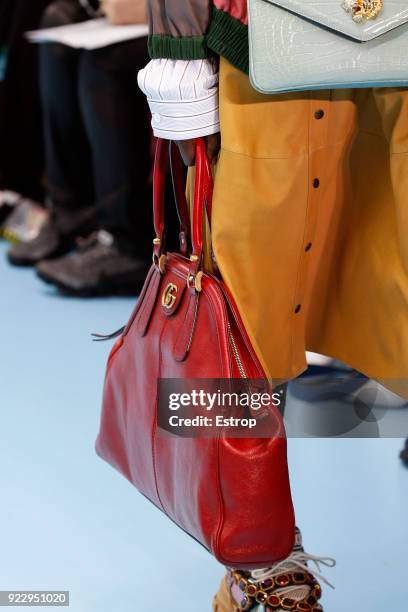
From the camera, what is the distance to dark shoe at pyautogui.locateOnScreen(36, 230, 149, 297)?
2354 millimetres

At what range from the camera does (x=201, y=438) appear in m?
0.99

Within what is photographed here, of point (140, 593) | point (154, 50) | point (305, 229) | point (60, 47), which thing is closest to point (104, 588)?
point (140, 593)

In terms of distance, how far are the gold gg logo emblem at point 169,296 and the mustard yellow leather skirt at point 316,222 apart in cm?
6

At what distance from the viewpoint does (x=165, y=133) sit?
1008 mm

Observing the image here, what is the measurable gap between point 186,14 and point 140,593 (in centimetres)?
73

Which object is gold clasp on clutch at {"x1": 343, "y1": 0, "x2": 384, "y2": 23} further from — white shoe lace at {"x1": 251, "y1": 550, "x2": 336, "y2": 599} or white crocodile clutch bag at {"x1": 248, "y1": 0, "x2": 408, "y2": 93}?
white shoe lace at {"x1": 251, "y1": 550, "x2": 336, "y2": 599}

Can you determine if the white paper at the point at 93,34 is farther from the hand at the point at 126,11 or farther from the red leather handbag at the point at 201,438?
the red leather handbag at the point at 201,438

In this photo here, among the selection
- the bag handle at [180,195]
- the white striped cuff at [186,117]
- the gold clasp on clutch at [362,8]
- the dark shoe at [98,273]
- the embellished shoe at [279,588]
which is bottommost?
the embellished shoe at [279,588]

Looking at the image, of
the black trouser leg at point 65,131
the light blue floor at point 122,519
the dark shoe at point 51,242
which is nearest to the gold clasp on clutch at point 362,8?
the light blue floor at point 122,519

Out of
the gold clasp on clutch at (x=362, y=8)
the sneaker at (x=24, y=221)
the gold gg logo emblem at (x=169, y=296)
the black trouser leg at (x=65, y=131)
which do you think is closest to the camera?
the gold clasp on clutch at (x=362, y=8)

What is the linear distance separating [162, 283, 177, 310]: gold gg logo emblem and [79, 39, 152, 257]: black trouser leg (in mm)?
1263

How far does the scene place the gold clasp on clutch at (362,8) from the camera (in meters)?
0.94

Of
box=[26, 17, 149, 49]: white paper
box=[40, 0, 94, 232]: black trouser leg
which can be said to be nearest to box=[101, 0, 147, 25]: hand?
box=[26, 17, 149, 49]: white paper

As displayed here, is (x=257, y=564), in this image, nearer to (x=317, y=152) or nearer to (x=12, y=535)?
(x=317, y=152)
